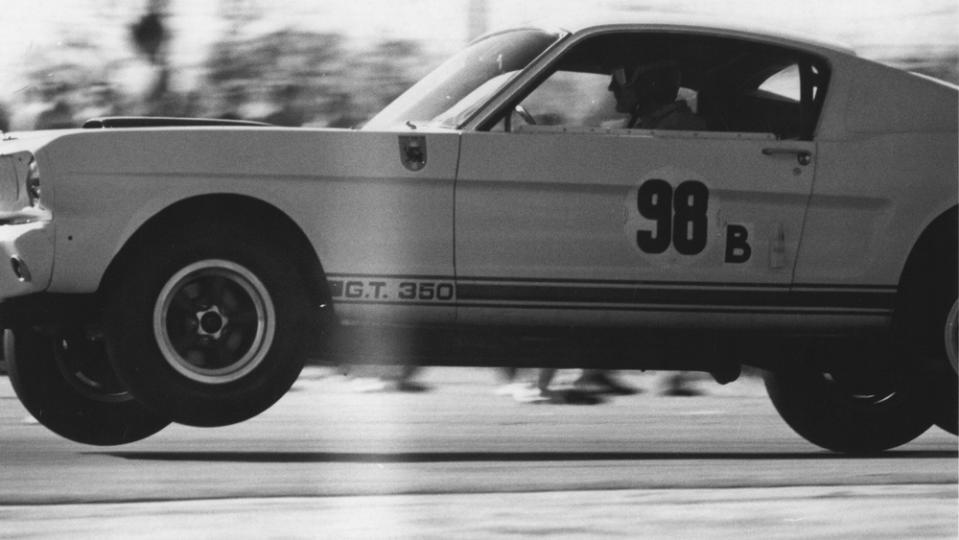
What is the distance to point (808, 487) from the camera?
6965 mm

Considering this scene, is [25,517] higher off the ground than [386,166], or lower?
lower

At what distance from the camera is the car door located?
6.77 meters

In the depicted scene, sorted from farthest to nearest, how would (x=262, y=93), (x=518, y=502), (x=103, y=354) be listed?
1. (x=262, y=93)
2. (x=103, y=354)
3. (x=518, y=502)

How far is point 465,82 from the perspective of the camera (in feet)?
23.7

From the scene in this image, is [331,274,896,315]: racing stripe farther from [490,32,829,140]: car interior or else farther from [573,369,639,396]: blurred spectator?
[573,369,639,396]: blurred spectator

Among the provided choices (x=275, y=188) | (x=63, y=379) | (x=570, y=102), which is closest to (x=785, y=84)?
(x=570, y=102)

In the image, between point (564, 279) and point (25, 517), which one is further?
point (564, 279)

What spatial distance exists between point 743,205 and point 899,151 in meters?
0.69

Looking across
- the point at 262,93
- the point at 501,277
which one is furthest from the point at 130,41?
the point at 501,277

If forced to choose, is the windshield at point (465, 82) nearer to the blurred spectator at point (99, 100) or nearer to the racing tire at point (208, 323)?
the racing tire at point (208, 323)

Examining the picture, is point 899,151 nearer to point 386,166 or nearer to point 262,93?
point 386,166

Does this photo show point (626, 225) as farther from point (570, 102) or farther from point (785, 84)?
point (785, 84)

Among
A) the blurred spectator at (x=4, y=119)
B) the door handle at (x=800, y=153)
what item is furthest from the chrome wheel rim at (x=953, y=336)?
the blurred spectator at (x=4, y=119)

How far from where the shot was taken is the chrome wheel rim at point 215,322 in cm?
659
